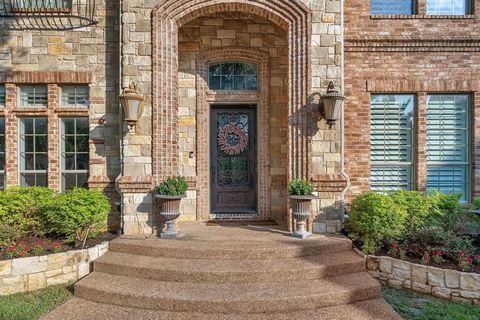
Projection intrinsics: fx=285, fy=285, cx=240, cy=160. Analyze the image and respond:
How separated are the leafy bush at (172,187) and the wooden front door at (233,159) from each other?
135 centimetres

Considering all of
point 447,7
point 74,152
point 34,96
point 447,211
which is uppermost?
point 447,7

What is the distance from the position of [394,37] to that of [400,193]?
10.1 ft

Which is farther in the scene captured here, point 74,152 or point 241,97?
point 241,97

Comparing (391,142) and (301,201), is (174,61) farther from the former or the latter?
(391,142)

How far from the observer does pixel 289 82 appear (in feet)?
15.4

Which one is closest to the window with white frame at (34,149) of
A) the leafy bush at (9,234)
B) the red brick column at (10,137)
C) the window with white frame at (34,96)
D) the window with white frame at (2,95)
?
the red brick column at (10,137)

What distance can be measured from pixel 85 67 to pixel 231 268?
441cm

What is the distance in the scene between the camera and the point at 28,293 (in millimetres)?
3607

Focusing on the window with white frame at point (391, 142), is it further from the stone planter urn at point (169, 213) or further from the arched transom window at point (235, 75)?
the stone planter urn at point (169, 213)

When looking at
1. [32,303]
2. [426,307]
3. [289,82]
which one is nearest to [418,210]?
[426,307]

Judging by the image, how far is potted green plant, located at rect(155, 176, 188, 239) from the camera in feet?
14.1

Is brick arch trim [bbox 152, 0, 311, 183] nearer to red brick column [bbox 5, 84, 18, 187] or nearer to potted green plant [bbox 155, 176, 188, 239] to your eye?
potted green plant [bbox 155, 176, 188, 239]

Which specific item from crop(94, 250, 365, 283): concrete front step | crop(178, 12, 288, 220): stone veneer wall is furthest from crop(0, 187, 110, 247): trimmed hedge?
crop(178, 12, 288, 220): stone veneer wall

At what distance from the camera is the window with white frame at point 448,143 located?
5.58m
